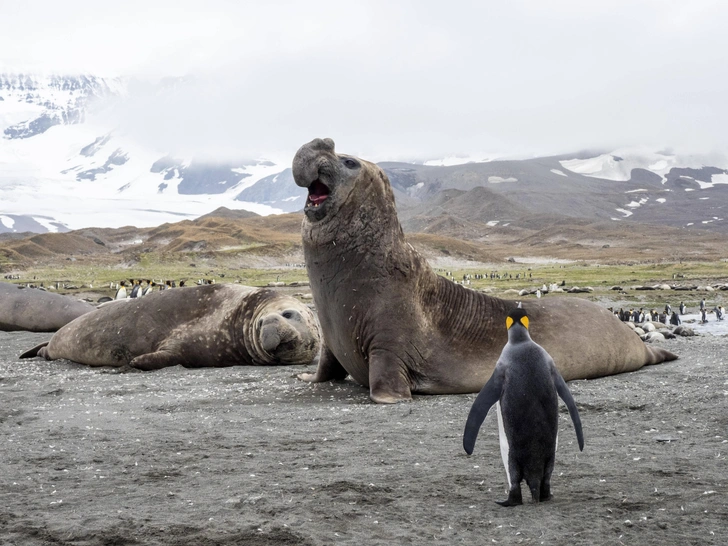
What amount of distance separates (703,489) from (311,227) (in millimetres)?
5066

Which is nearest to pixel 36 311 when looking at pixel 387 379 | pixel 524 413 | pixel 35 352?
pixel 35 352

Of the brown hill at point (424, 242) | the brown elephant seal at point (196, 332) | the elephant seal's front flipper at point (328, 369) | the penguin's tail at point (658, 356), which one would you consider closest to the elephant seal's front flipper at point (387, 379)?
the elephant seal's front flipper at point (328, 369)

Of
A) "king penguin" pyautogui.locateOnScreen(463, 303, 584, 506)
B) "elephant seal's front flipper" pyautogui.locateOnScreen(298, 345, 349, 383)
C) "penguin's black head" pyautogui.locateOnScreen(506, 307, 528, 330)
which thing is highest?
"penguin's black head" pyautogui.locateOnScreen(506, 307, 528, 330)

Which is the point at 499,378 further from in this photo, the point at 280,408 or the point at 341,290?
the point at 341,290

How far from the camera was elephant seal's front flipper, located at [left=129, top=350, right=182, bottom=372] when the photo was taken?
35.7 feet

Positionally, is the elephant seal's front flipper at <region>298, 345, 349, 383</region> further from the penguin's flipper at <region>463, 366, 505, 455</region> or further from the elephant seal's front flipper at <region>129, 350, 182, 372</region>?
the penguin's flipper at <region>463, 366, 505, 455</region>

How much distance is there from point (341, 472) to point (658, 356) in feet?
21.6

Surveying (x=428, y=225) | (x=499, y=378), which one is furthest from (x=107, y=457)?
(x=428, y=225)

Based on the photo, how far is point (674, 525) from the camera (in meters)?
3.65

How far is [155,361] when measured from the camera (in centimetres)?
1093

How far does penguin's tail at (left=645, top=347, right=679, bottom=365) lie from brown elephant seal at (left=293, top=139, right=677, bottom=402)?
1498 millimetres

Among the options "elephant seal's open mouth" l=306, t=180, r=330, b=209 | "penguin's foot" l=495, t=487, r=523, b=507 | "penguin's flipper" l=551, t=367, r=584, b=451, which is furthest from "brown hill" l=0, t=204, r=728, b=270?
"penguin's foot" l=495, t=487, r=523, b=507

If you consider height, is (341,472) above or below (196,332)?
below

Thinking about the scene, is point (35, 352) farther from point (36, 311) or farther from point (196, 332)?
point (36, 311)
